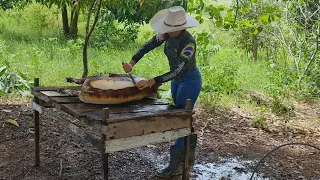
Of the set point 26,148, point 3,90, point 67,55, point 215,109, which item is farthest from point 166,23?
point 67,55

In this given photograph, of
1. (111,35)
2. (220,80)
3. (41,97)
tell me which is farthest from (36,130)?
(111,35)

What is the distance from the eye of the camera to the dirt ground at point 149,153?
358 cm

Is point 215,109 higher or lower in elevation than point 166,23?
lower

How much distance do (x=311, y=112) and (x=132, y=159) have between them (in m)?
3.68

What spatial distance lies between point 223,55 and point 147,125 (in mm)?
5620

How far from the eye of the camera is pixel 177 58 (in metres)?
3.28

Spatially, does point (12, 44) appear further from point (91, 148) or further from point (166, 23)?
point (166, 23)

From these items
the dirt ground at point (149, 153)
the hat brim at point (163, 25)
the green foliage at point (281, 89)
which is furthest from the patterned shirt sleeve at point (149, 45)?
the green foliage at point (281, 89)

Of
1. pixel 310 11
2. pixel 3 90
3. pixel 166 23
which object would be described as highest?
pixel 310 11

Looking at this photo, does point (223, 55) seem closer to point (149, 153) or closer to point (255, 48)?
point (255, 48)

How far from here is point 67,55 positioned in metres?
8.01

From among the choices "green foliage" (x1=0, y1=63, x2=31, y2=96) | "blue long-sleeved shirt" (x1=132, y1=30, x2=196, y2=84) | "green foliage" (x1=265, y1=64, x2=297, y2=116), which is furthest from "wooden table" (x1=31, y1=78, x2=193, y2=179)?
"green foliage" (x1=265, y1=64, x2=297, y2=116)

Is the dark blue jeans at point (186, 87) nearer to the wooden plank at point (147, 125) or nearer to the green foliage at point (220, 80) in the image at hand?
the wooden plank at point (147, 125)

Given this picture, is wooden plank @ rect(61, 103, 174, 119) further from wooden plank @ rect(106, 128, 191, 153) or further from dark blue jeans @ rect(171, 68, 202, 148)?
dark blue jeans @ rect(171, 68, 202, 148)
